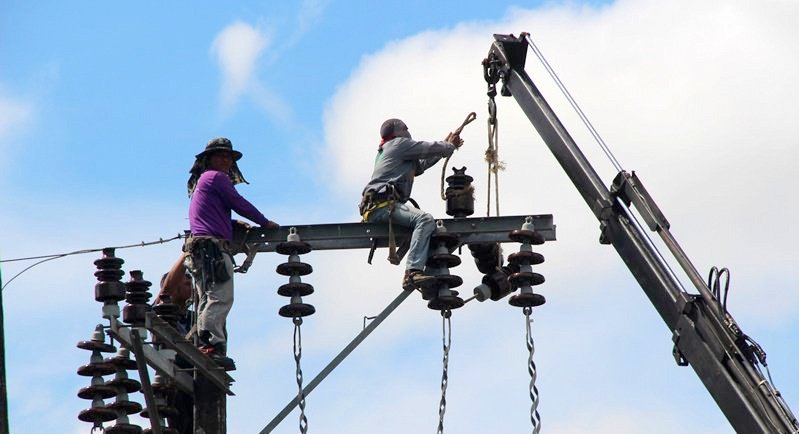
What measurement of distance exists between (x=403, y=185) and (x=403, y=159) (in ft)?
0.88

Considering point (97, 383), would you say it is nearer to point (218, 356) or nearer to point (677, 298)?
point (218, 356)

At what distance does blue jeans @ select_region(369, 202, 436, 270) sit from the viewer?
19.1 m

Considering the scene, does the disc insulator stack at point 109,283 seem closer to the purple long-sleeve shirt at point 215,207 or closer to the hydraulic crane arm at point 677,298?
the purple long-sleeve shirt at point 215,207

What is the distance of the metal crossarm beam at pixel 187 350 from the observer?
1817 cm

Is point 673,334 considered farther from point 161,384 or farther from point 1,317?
point 1,317

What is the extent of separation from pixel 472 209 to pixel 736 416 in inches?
133

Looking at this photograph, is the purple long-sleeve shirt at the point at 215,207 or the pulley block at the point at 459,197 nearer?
the purple long-sleeve shirt at the point at 215,207

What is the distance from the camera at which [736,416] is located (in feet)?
57.8

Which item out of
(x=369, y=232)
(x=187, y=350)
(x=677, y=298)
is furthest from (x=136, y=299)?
(x=677, y=298)

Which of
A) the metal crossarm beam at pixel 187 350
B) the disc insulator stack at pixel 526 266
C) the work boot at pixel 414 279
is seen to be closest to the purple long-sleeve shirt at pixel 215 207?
the metal crossarm beam at pixel 187 350

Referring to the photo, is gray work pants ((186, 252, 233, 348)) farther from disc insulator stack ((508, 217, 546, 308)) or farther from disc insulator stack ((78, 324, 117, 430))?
disc insulator stack ((508, 217, 546, 308))

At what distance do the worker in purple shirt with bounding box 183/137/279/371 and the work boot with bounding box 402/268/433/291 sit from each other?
131 centimetres

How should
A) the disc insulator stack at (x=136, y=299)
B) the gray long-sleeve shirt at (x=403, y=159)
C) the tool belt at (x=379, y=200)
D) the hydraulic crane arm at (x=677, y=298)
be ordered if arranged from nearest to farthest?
the hydraulic crane arm at (x=677, y=298)
the disc insulator stack at (x=136, y=299)
the tool belt at (x=379, y=200)
the gray long-sleeve shirt at (x=403, y=159)

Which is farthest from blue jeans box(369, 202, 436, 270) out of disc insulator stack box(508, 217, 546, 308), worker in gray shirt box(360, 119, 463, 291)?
disc insulator stack box(508, 217, 546, 308)
